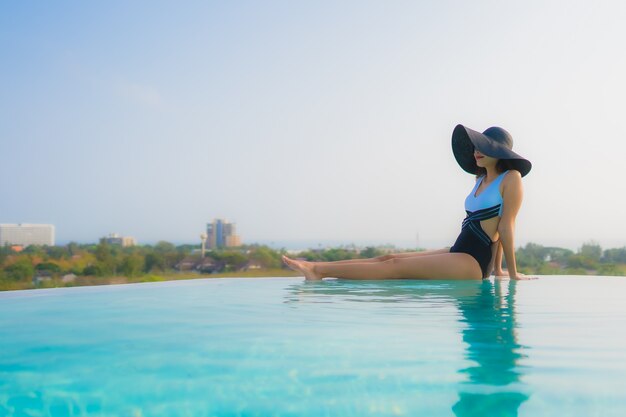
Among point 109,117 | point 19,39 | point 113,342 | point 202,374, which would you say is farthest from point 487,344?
point 109,117

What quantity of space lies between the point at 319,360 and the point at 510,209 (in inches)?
159

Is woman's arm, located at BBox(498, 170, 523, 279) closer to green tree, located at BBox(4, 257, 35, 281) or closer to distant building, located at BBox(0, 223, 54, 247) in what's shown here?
green tree, located at BBox(4, 257, 35, 281)

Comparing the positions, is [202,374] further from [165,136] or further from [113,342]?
[165,136]

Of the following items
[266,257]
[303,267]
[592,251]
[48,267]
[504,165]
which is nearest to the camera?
[303,267]

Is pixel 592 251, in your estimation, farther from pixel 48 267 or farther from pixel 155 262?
pixel 48 267

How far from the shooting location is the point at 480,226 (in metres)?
5.66

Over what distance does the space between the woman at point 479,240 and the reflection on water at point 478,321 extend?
7.5 inches

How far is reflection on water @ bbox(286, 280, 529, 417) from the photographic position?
5.39ft

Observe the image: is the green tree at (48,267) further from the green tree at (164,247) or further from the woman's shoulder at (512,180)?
the woman's shoulder at (512,180)

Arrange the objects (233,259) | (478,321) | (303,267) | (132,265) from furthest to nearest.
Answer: (132,265) < (233,259) < (303,267) < (478,321)

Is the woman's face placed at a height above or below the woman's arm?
above

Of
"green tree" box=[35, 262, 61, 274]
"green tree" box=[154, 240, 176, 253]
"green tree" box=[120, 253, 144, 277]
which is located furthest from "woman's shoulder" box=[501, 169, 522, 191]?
"green tree" box=[35, 262, 61, 274]

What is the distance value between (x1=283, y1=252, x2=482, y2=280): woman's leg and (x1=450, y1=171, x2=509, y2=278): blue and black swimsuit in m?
0.11

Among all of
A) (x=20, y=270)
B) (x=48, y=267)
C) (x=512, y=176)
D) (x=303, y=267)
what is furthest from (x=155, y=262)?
(x=512, y=176)
